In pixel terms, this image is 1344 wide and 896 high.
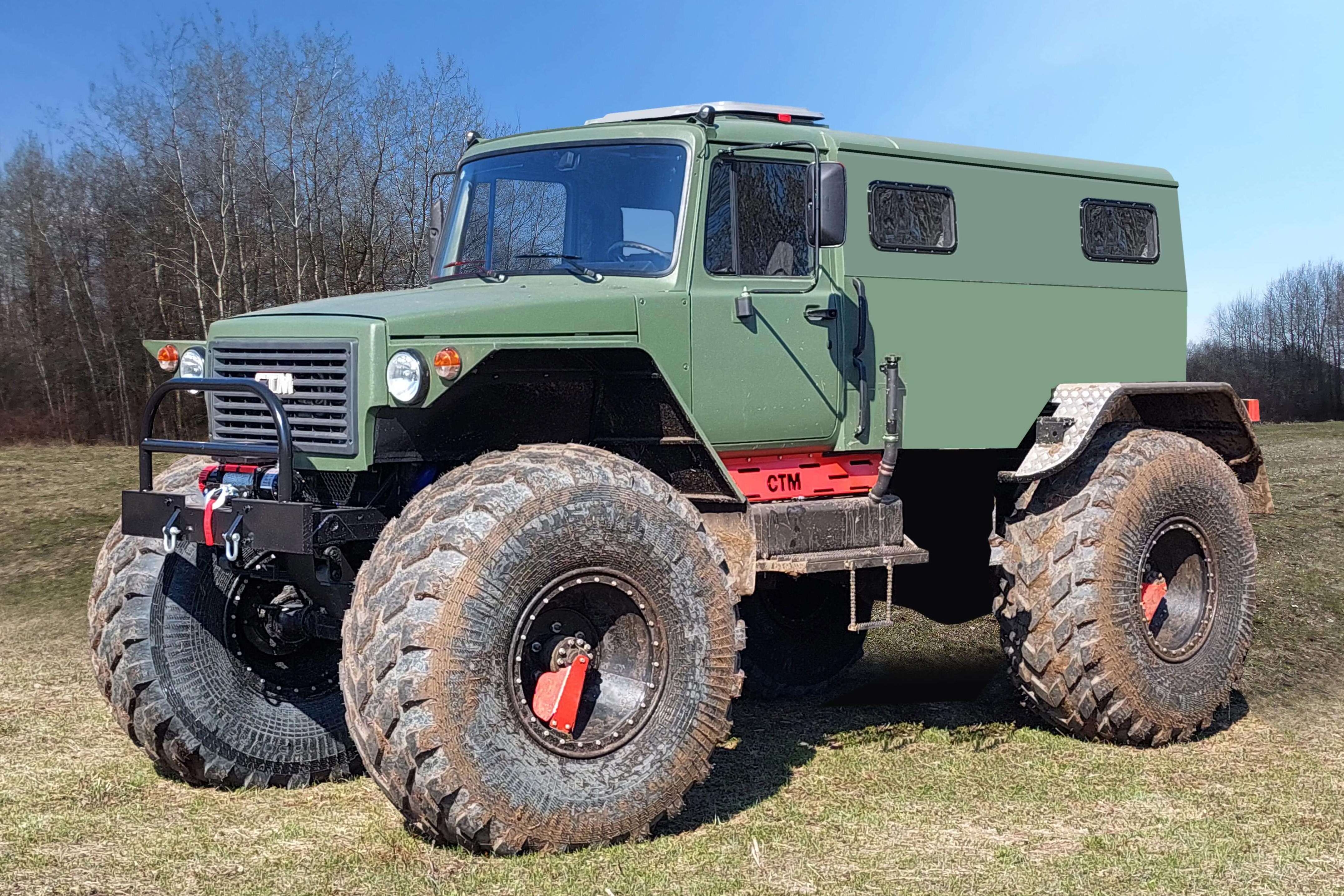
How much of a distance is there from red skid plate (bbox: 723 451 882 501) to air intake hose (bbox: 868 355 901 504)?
172 millimetres

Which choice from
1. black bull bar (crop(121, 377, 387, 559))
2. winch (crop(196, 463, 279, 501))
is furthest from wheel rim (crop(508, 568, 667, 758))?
winch (crop(196, 463, 279, 501))

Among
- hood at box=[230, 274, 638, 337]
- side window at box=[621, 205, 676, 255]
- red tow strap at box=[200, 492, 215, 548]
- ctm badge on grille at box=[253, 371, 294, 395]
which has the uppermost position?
side window at box=[621, 205, 676, 255]

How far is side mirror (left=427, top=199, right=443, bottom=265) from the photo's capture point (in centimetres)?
706

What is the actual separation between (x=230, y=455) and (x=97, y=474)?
13.8m

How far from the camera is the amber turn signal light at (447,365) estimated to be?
5.17 m

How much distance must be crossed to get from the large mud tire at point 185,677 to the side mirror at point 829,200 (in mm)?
3083

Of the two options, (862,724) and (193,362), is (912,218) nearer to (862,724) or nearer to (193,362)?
(862,724)

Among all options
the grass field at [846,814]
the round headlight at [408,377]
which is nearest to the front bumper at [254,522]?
the round headlight at [408,377]

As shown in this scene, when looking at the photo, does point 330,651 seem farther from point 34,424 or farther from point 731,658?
point 34,424

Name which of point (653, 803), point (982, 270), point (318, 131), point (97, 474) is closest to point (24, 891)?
point (653, 803)

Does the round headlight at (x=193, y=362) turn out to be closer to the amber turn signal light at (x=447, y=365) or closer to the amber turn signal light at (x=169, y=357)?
the amber turn signal light at (x=169, y=357)

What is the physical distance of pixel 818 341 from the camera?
21.2 ft

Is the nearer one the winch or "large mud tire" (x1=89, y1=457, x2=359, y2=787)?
the winch

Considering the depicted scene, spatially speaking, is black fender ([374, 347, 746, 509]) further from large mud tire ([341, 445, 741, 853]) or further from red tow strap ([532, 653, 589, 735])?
red tow strap ([532, 653, 589, 735])
